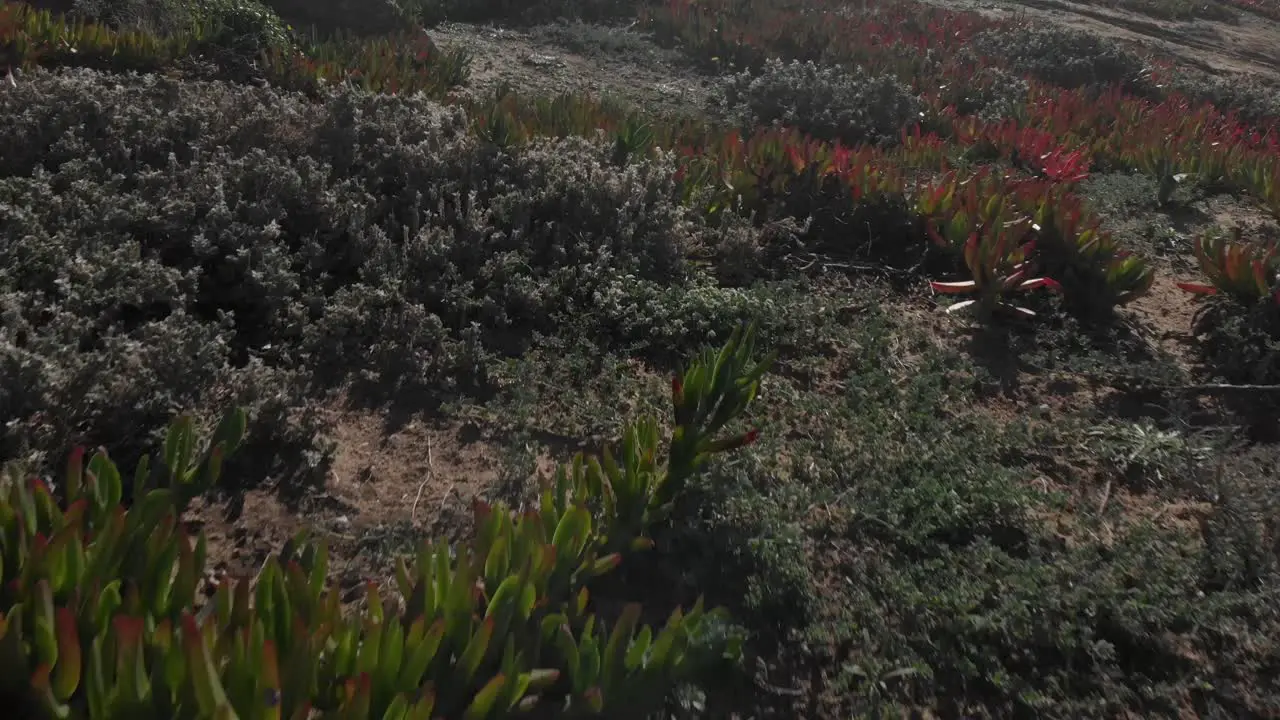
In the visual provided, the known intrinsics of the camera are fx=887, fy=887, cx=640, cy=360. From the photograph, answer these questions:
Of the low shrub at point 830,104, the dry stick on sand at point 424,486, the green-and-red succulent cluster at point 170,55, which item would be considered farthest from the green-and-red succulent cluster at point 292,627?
the low shrub at point 830,104

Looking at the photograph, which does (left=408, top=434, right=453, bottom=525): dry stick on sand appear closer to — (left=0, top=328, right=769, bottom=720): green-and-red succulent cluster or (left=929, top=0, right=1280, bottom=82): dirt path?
(left=0, top=328, right=769, bottom=720): green-and-red succulent cluster

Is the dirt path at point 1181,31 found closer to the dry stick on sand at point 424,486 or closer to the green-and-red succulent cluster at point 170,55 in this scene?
the green-and-red succulent cluster at point 170,55

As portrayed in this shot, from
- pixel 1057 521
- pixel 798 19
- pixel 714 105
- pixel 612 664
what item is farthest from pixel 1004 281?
pixel 798 19

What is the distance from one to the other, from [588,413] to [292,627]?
6.04ft

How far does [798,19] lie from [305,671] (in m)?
12.6

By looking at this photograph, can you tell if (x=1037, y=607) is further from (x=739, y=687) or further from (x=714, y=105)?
(x=714, y=105)

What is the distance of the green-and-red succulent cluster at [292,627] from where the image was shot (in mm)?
1685

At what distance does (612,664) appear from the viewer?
2121mm

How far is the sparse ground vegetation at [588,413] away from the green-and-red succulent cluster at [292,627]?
10mm

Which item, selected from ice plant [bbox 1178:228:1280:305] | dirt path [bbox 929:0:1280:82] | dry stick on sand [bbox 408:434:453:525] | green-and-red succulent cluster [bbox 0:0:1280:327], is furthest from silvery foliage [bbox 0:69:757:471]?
dirt path [bbox 929:0:1280:82]

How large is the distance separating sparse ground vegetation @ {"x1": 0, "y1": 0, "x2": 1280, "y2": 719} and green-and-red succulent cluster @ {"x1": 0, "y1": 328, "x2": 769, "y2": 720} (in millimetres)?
10

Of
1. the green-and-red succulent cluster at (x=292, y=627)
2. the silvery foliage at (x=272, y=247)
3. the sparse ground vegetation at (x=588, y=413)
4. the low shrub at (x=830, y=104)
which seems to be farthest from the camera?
the low shrub at (x=830, y=104)

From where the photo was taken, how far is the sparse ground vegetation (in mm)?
2107

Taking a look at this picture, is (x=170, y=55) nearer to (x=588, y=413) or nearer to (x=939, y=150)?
(x=588, y=413)
